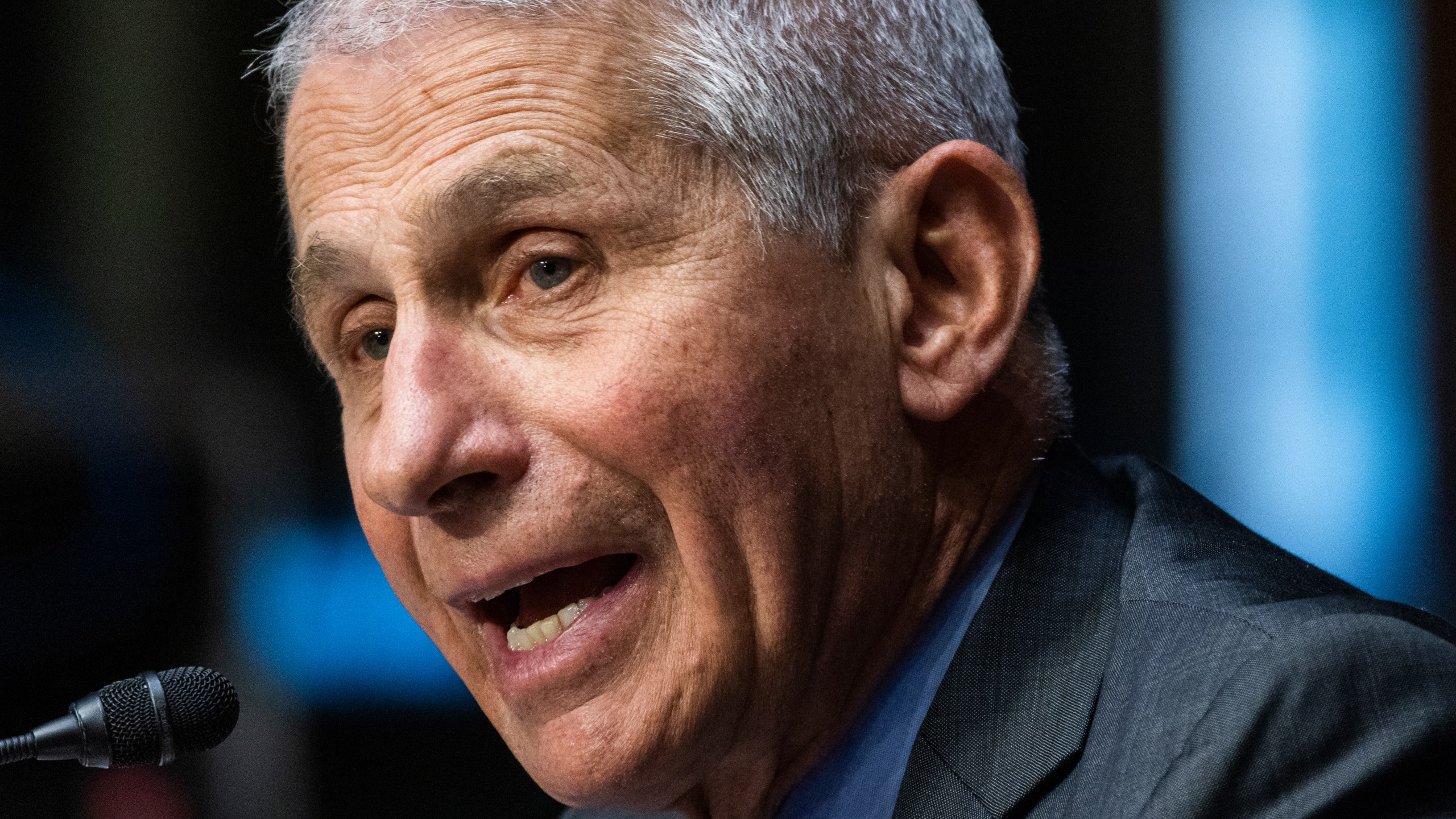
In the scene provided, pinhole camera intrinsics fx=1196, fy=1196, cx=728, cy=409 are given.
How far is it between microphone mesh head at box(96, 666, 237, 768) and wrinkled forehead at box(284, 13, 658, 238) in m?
0.59

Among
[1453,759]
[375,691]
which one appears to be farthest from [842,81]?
[375,691]

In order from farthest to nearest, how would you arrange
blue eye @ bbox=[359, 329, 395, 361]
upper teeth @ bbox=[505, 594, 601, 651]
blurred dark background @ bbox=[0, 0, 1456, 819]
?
blurred dark background @ bbox=[0, 0, 1456, 819], blue eye @ bbox=[359, 329, 395, 361], upper teeth @ bbox=[505, 594, 601, 651]

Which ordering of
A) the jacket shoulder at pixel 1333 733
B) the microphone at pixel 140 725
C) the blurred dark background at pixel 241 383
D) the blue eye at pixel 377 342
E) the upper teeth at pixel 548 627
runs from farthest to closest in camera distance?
the blurred dark background at pixel 241 383, the blue eye at pixel 377 342, the upper teeth at pixel 548 627, the microphone at pixel 140 725, the jacket shoulder at pixel 1333 733

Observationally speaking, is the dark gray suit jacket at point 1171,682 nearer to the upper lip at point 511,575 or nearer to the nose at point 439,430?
the upper lip at point 511,575

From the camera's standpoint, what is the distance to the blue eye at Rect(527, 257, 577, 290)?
55.3 inches

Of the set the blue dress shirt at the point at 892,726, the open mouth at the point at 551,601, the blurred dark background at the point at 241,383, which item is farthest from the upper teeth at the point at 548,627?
the blurred dark background at the point at 241,383

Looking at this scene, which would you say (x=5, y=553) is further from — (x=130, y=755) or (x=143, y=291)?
(x=130, y=755)

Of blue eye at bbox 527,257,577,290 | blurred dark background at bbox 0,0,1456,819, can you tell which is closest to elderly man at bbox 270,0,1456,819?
blue eye at bbox 527,257,577,290

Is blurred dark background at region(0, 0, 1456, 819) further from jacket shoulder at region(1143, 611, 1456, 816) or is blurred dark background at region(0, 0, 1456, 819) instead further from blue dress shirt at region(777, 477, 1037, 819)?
jacket shoulder at region(1143, 611, 1456, 816)

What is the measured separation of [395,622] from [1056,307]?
66.7 inches

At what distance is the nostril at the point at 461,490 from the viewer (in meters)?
1.39

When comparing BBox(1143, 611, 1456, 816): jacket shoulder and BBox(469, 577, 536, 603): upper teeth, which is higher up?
BBox(469, 577, 536, 603): upper teeth

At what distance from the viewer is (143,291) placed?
246 cm

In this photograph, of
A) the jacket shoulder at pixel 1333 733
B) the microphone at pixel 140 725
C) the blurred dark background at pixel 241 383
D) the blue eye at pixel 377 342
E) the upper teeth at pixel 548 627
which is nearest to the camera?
the jacket shoulder at pixel 1333 733
